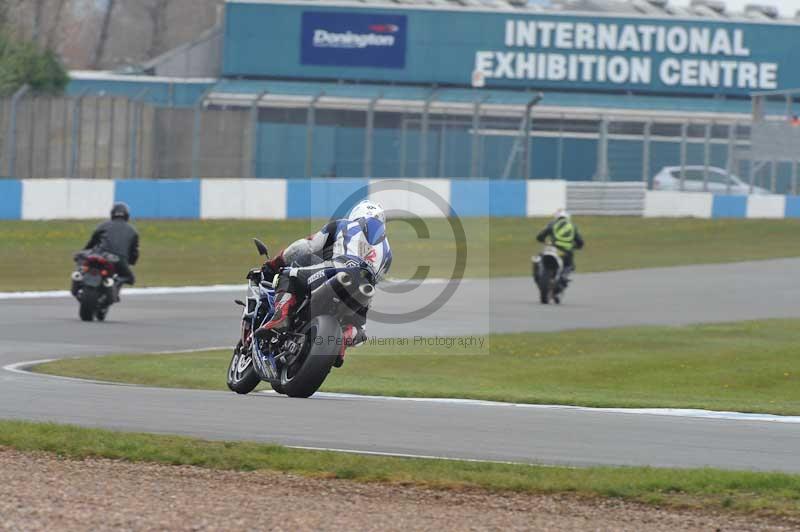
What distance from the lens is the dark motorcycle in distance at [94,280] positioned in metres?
18.8

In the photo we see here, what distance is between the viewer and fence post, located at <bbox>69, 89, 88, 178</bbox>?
→ 3356cm

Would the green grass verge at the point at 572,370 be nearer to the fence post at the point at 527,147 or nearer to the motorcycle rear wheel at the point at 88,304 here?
the motorcycle rear wheel at the point at 88,304

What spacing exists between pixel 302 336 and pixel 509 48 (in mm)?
43379

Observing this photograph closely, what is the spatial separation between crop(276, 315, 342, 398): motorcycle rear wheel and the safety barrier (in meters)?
19.8

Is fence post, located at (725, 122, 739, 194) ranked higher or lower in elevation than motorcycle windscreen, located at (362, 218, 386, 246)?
higher

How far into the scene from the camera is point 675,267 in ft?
99.0

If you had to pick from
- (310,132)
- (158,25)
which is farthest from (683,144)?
(158,25)

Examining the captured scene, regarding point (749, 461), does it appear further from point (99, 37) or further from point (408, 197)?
point (99, 37)

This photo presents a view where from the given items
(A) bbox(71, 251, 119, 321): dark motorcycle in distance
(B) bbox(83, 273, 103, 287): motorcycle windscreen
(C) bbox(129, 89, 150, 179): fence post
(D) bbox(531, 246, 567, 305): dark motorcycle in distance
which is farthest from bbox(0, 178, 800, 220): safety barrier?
(B) bbox(83, 273, 103, 287): motorcycle windscreen

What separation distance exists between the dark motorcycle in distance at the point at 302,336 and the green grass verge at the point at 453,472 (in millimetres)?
1656

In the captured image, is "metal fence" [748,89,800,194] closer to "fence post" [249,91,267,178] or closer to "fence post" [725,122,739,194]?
"fence post" [725,122,739,194]

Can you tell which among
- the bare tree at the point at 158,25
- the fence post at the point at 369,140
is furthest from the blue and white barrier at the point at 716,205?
the bare tree at the point at 158,25

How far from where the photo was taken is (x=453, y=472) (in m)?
8.04

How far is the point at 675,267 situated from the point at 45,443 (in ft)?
74.6
